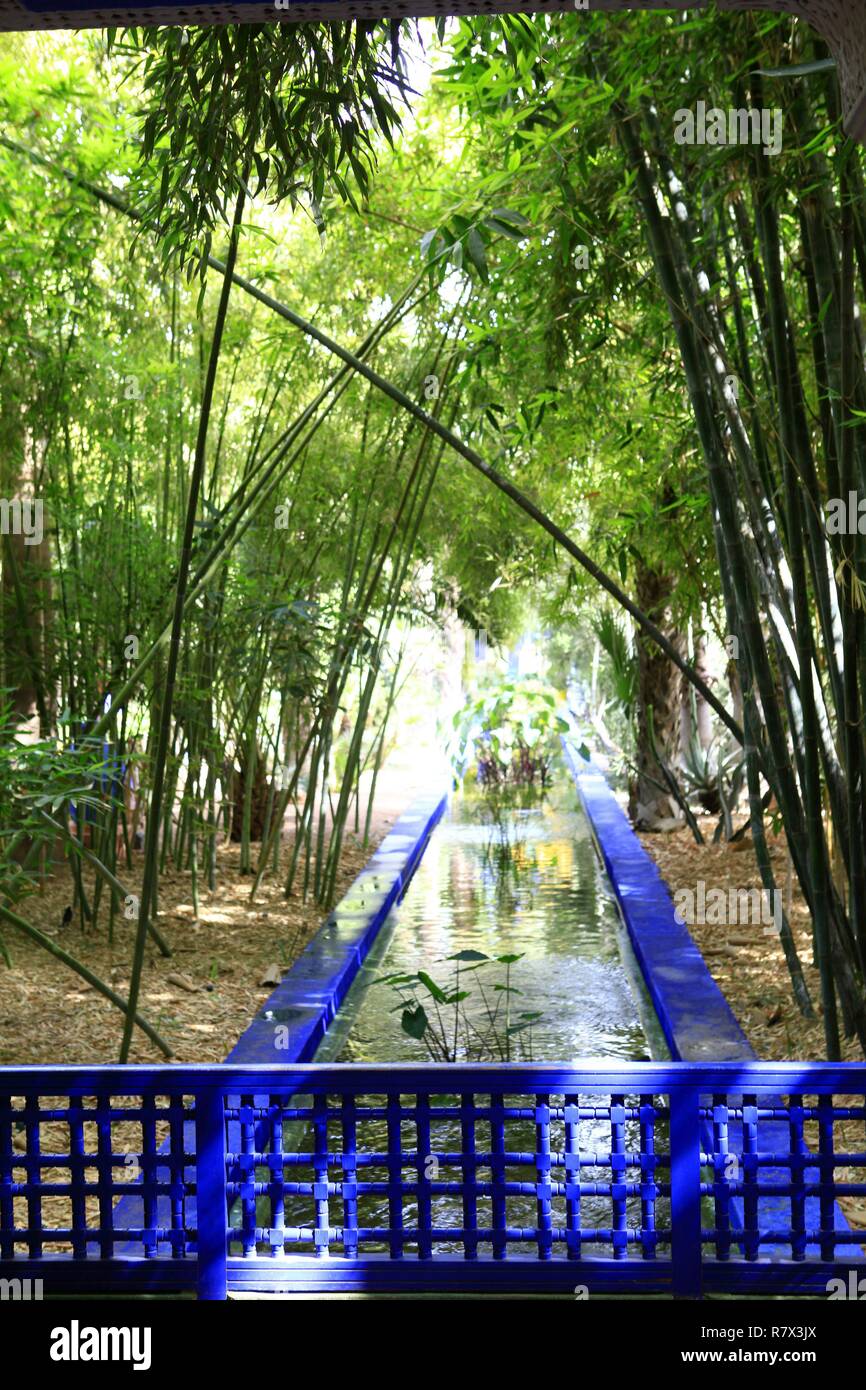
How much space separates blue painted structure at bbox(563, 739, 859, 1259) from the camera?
299 cm

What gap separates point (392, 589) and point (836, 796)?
382cm

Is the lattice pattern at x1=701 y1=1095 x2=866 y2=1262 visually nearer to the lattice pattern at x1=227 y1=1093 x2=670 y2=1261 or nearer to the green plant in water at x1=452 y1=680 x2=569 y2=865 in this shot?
the lattice pattern at x1=227 y1=1093 x2=670 y2=1261

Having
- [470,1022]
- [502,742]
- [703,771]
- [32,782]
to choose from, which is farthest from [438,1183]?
[502,742]

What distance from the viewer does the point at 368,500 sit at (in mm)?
6848

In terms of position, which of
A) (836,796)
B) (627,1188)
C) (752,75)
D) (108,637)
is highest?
(752,75)

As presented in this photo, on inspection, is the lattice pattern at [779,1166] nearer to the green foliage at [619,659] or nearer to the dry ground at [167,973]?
the dry ground at [167,973]

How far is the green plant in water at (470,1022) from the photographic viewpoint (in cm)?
394

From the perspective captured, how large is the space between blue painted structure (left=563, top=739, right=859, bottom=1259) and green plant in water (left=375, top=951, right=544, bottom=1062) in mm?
495

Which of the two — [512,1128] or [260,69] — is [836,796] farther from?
[260,69]

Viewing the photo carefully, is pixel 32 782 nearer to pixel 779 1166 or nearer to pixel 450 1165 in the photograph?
pixel 450 1165

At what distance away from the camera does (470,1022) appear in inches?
193

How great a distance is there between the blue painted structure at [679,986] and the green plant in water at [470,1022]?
1.62 feet

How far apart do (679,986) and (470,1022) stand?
0.79 m
